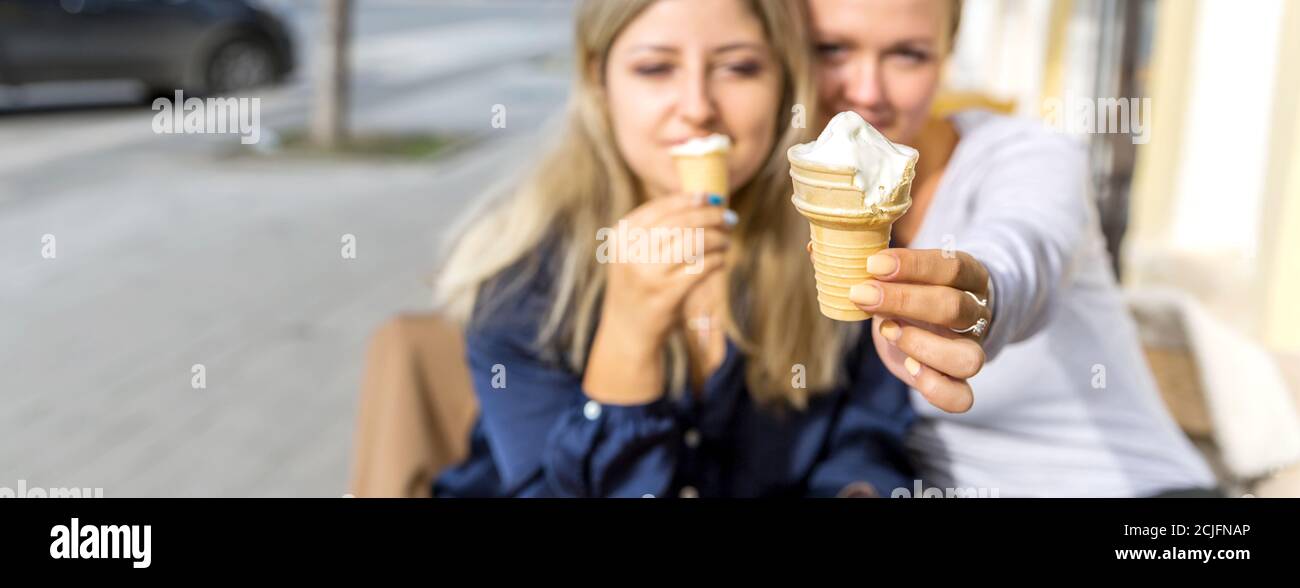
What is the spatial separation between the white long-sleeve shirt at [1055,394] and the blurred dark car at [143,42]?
11.6 m

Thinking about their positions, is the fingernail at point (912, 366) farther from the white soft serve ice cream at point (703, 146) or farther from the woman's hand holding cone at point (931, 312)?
the white soft serve ice cream at point (703, 146)

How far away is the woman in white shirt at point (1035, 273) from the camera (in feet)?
6.21

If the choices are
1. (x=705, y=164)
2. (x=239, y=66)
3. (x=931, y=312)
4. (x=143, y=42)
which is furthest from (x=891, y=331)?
(x=239, y=66)

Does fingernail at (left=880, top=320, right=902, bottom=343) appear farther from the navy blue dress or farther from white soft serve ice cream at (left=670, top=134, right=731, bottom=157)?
the navy blue dress

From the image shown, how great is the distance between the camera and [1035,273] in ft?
5.44

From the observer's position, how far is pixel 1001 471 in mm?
2207

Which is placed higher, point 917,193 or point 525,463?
point 917,193

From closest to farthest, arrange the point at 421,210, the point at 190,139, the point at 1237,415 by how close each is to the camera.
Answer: the point at 1237,415 < the point at 421,210 < the point at 190,139

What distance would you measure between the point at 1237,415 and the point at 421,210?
23.7 feet

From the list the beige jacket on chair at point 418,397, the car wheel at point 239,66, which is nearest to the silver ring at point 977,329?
the beige jacket on chair at point 418,397

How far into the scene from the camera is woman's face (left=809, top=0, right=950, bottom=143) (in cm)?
189

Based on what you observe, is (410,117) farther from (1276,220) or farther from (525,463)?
(525,463)
